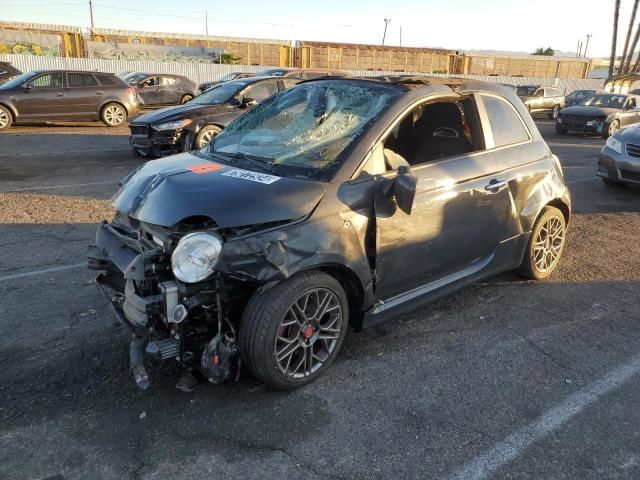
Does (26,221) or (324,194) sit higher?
(324,194)

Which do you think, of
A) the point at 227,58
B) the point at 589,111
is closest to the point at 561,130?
the point at 589,111

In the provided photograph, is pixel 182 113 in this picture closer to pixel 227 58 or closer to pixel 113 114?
pixel 113 114

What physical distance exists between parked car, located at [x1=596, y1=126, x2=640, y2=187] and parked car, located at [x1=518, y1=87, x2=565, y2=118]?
15.4 metres

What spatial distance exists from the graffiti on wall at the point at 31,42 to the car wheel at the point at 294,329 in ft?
110

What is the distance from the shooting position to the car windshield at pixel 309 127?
341 cm

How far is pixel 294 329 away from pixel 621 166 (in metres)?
7.45

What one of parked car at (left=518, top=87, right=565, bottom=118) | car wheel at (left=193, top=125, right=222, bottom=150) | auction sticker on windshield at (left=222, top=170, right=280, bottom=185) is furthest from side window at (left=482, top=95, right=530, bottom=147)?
parked car at (left=518, top=87, right=565, bottom=118)

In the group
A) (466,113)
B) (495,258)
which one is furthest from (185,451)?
(466,113)

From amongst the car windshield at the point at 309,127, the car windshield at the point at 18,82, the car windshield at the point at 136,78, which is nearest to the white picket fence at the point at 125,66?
the car windshield at the point at 136,78

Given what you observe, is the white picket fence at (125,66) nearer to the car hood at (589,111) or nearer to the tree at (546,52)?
the car hood at (589,111)

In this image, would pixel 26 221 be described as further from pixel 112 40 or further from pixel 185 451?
pixel 112 40

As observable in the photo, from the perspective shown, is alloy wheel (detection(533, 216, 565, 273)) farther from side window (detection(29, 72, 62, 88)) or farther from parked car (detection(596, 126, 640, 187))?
→ side window (detection(29, 72, 62, 88))

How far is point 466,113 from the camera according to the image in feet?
13.7

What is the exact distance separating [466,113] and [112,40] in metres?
36.1
